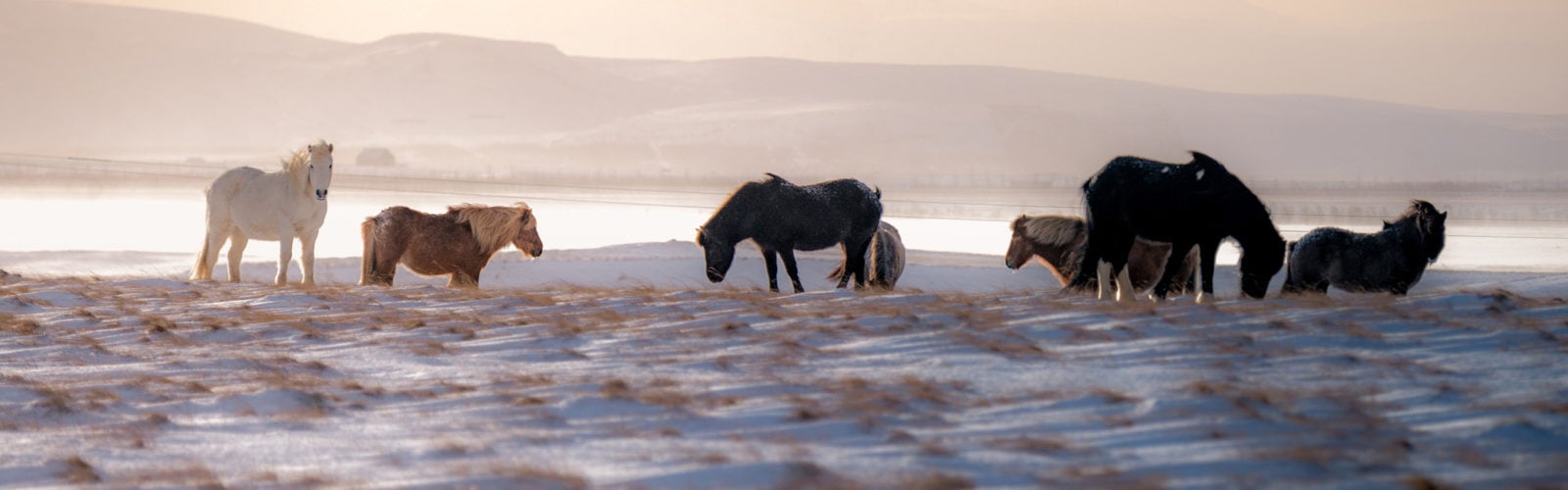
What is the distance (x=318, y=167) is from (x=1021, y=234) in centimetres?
767

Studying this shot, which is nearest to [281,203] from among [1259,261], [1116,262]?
[1116,262]

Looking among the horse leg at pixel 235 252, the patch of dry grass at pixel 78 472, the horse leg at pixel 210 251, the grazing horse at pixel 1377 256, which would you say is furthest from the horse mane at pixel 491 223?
the patch of dry grass at pixel 78 472

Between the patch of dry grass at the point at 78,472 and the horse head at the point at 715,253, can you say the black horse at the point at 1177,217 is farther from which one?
the patch of dry grass at the point at 78,472

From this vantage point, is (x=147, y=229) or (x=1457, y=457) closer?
(x=1457, y=457)

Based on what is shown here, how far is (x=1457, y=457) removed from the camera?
5.58 meters

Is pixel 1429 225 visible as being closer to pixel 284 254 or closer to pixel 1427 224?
pixel 1427 224

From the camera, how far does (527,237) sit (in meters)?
17.2

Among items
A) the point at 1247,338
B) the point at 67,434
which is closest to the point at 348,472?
the point at 67,434

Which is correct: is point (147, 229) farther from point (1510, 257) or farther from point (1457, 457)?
point (1457, 457)

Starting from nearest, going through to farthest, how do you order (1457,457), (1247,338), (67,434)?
(1457,457) → (67,434) → (1247,338)

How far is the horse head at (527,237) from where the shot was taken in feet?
55.9

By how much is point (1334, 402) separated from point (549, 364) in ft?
14.7

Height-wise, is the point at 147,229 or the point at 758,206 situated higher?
the point at 758,206

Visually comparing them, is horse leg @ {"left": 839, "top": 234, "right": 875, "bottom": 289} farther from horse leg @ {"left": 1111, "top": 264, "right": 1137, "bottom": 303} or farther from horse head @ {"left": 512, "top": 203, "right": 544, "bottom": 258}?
horse head @ {"left": 512, "top": 203, "right": 544, "bottom": 258}
